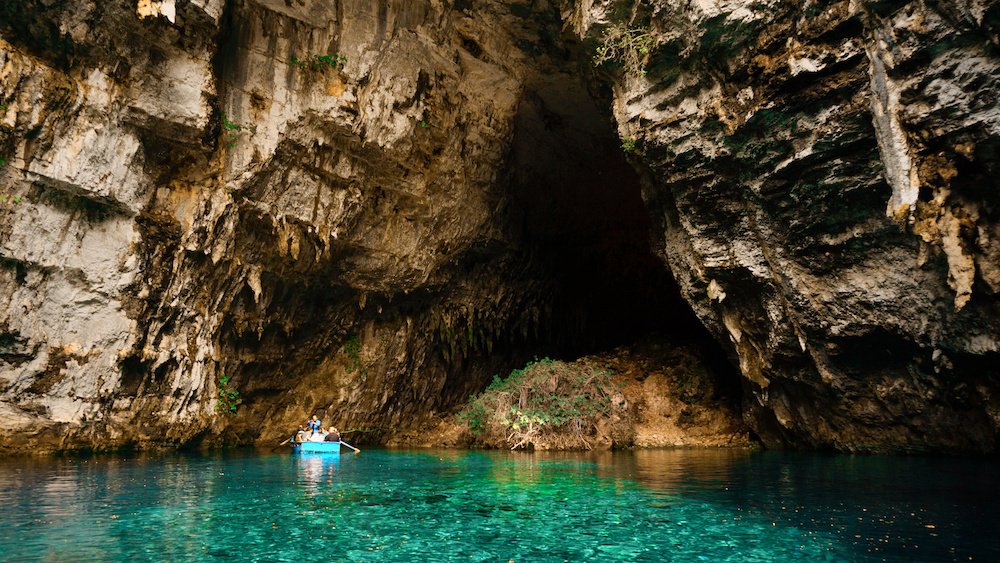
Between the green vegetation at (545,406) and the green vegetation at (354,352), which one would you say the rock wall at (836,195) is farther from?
the green vegetation at (354,352)

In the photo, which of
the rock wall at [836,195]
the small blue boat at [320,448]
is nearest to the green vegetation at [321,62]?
the rock wall at [836,195]

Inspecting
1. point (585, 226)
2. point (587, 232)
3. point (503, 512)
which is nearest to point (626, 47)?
point (503, 512)

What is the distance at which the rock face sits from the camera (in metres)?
10.1

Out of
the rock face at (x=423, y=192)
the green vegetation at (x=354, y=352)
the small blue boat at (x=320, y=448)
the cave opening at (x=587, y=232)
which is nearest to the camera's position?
the rock face at (x=423, y=192)

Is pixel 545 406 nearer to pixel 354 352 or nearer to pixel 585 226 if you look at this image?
pixel 354 352

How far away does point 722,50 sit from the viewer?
11.8 metres

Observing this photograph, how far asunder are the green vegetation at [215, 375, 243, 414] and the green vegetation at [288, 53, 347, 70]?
8.11 metres

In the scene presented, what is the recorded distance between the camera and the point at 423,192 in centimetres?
1773

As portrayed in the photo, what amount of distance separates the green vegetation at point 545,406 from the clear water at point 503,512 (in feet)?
17.6

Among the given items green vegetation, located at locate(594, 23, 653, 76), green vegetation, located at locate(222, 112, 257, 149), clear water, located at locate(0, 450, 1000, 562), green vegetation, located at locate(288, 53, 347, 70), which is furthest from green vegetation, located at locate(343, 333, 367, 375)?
green vegetation, located at locate(594, 23, 653, 76)

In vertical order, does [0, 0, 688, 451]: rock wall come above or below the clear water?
above

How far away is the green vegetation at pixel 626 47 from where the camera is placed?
1279 centimetres

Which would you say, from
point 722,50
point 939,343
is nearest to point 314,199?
point 722,50

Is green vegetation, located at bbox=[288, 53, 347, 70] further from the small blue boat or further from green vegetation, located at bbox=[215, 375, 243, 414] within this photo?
the small blue boat
